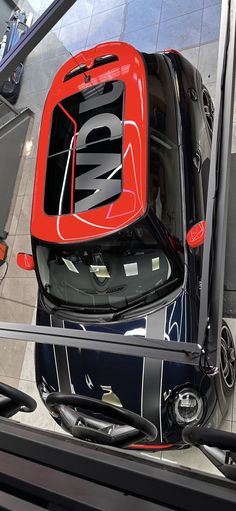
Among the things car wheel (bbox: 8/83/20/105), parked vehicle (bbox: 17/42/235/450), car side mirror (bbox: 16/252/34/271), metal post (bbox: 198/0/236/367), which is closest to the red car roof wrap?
parked vehicle (bbox: 17/42/235/450)

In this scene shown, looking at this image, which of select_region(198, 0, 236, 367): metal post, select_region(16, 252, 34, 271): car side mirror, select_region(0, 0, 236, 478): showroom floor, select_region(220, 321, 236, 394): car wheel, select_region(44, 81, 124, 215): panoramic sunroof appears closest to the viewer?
select_region(198, 0, 236, 367): metal post

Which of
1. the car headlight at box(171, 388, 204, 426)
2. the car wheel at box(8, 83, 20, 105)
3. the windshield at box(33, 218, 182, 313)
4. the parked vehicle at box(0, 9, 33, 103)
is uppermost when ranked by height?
the parked vehicle at box(0, 9, 33, 103)

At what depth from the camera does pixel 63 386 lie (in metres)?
2.10

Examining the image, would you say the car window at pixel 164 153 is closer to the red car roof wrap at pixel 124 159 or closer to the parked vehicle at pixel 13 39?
the red car roof wrap at pixel 124 159

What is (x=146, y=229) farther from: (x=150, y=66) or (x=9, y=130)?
(x=9, y=130)

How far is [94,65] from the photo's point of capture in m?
2.49

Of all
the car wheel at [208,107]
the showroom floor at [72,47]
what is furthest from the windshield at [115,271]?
the car wheel at [208,107]

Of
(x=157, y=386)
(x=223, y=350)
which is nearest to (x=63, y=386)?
(x=157, y=386)

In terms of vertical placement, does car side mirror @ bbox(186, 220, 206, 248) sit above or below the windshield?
above

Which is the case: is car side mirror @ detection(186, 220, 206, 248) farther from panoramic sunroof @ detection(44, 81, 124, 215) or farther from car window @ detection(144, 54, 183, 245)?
panoramic sunroof @ detection(44, 81, 124, 215)

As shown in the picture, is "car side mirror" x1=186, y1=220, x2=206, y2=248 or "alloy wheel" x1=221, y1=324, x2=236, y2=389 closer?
"car side mirror" x1=186, y1=220, x2=206, y2=248

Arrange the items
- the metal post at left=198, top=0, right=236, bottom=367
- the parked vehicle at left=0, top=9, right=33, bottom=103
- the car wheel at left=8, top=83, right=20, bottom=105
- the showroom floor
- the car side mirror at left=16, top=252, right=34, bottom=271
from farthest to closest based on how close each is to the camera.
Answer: the car wheel at left=8, top=83, right=20, bottom=105, the parked vehicle at left=0, top=9, right=33, bottom=103, the showroom floor, the car side mirror at left=16, top=252, right=34, bottom=271, the metal post at left=198, top=0, right=236, bottom=367

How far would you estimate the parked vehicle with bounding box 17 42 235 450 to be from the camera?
1.86 meters

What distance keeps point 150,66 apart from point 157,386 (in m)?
1.73
